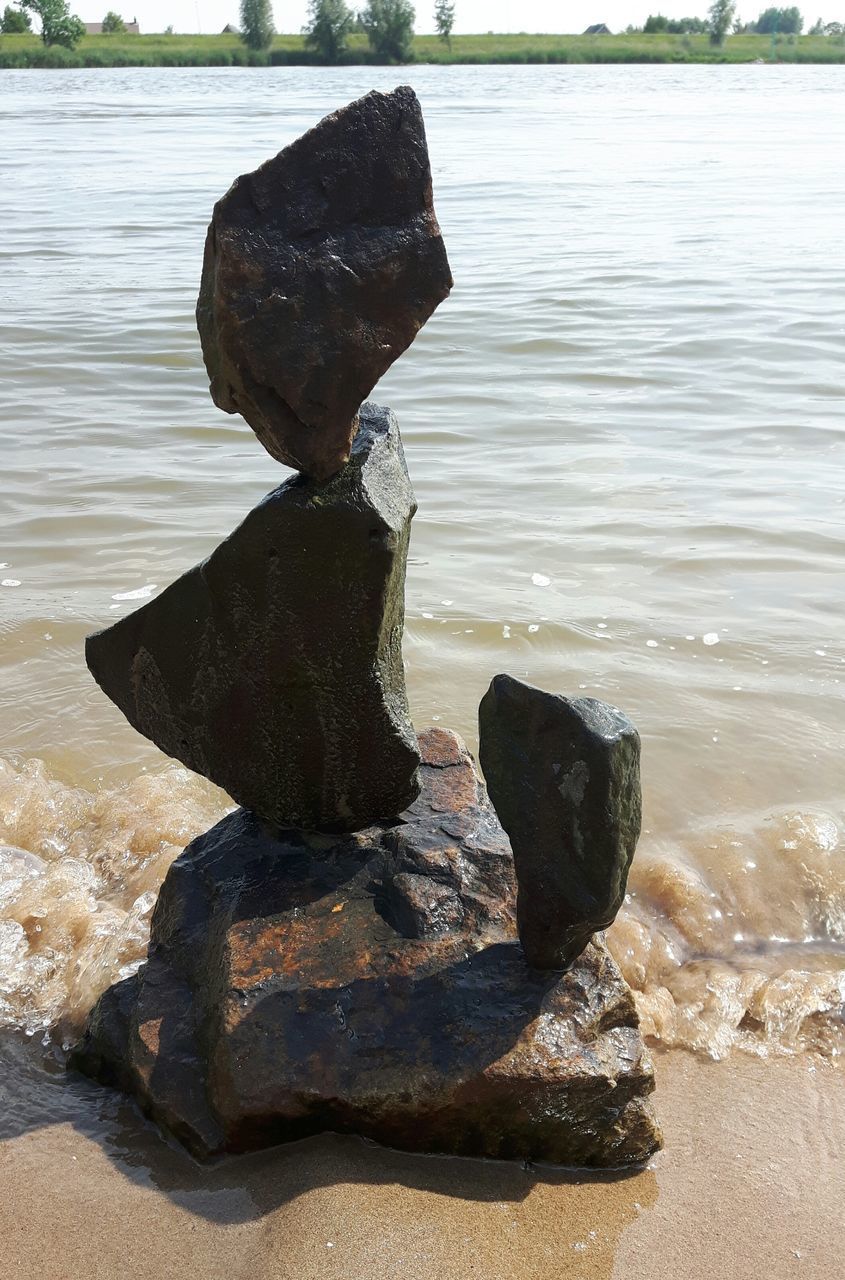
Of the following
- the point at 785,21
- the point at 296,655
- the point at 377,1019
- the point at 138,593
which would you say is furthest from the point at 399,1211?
the point at 785,21

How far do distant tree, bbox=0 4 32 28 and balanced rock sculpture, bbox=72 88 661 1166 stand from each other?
84.2 m

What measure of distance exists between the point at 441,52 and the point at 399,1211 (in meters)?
72.0

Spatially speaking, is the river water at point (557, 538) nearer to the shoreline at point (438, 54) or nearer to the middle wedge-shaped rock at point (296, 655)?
the middle wedge-shaped rock at point (296, 655)

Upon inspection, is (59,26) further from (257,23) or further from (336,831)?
(336,831)

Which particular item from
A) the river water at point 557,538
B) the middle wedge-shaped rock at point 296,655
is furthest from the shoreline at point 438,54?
the middle wedge-shaped rock at point 296,655

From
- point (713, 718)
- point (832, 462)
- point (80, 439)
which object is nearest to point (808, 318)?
point (832, 462)

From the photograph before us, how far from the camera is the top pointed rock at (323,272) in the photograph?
2.41m

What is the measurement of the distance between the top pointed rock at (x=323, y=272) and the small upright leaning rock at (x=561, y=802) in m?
0.66

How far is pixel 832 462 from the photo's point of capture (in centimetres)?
723

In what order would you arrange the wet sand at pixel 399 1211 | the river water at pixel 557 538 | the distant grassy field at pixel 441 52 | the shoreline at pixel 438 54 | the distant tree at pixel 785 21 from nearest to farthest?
the wet sand at pixel 399 1211 < the river water at pixel 557 538 < the shoreline at pixel 438 54 < the distant grassy field at pixel 441 52 < the distant tree at pixel 785 21

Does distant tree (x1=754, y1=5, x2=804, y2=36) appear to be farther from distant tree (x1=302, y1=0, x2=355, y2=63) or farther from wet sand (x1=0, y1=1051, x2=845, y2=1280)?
wet sand (x1=0, y1=1051, x2=845, y2=1280)

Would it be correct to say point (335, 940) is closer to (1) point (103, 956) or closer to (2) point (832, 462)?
(1) point (103, 956)

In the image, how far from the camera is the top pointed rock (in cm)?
241

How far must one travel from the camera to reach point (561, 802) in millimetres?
2475
